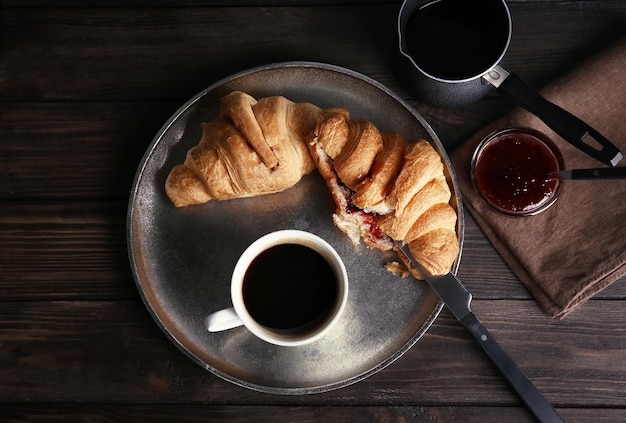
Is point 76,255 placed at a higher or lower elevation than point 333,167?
lower

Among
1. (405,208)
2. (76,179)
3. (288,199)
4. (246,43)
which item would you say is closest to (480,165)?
(405,208)

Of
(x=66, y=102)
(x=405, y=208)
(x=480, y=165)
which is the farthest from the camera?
(x=66, y=102)

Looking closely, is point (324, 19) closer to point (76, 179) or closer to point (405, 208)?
point (405, 208)

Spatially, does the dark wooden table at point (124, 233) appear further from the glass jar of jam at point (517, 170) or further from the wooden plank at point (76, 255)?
the glass jar of jam at point (517, 170)

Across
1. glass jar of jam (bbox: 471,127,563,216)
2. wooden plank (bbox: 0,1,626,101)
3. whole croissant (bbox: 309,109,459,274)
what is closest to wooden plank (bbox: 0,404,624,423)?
whole croissant (bbox: 309,109,459,274)

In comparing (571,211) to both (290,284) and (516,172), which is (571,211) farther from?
(290,284)

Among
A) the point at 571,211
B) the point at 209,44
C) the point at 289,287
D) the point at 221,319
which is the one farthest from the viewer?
the point at 209,44

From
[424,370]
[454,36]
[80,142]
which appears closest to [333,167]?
[454,36]

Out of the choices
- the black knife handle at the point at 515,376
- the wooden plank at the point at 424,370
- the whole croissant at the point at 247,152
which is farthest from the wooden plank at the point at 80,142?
the black knife handle at the point at 515,376
